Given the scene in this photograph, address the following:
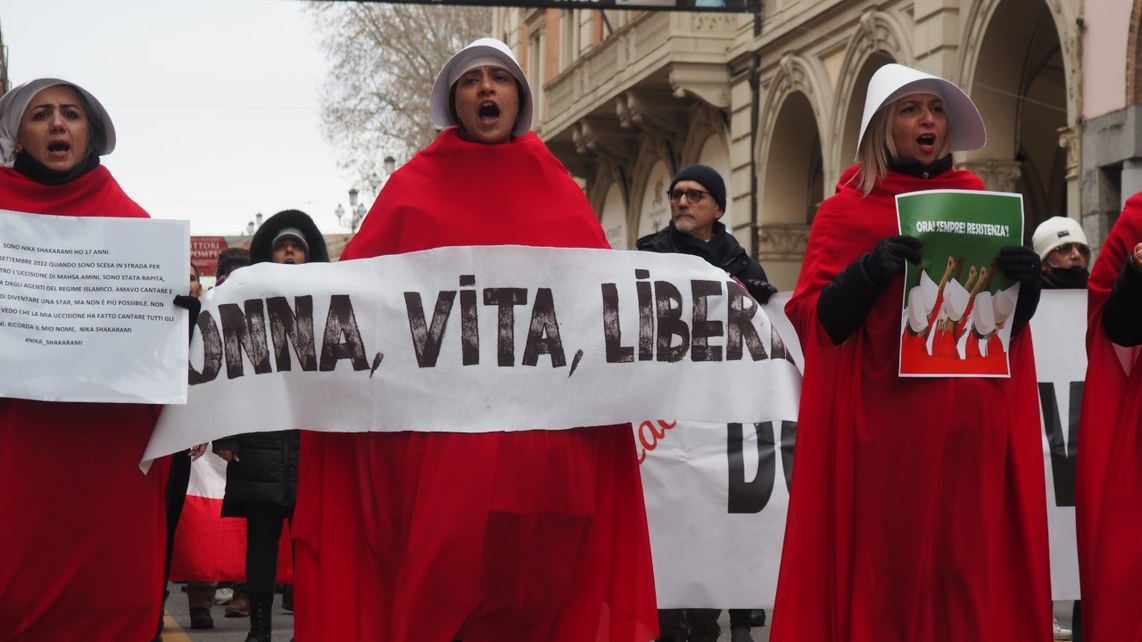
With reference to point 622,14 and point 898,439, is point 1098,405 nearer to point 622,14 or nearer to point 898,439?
point 898,439

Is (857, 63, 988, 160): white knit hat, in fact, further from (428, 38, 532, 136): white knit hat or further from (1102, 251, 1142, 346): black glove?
(428, 38, 532, 136): white knit hat

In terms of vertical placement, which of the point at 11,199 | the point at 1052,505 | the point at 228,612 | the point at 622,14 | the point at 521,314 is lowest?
the point at 228,612

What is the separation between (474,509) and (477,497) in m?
0.04

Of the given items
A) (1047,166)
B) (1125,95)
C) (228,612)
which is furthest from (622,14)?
(228,612)

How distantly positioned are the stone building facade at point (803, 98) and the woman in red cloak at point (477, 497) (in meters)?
10.7

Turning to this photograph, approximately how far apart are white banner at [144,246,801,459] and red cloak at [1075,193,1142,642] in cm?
96

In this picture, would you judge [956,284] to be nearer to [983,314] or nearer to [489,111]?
[983,314]

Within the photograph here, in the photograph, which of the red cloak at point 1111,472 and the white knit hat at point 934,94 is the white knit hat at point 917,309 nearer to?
the white knit hat at point 934,94

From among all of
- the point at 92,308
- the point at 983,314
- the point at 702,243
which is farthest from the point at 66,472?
the point at 702,243

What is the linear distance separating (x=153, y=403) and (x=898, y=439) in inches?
87.5

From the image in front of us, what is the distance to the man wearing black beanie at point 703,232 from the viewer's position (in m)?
8.12

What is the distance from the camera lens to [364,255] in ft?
18.4

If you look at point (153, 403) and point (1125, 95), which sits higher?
point (1125, 95)

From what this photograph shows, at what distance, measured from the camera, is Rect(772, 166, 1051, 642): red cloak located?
5.42 meters
